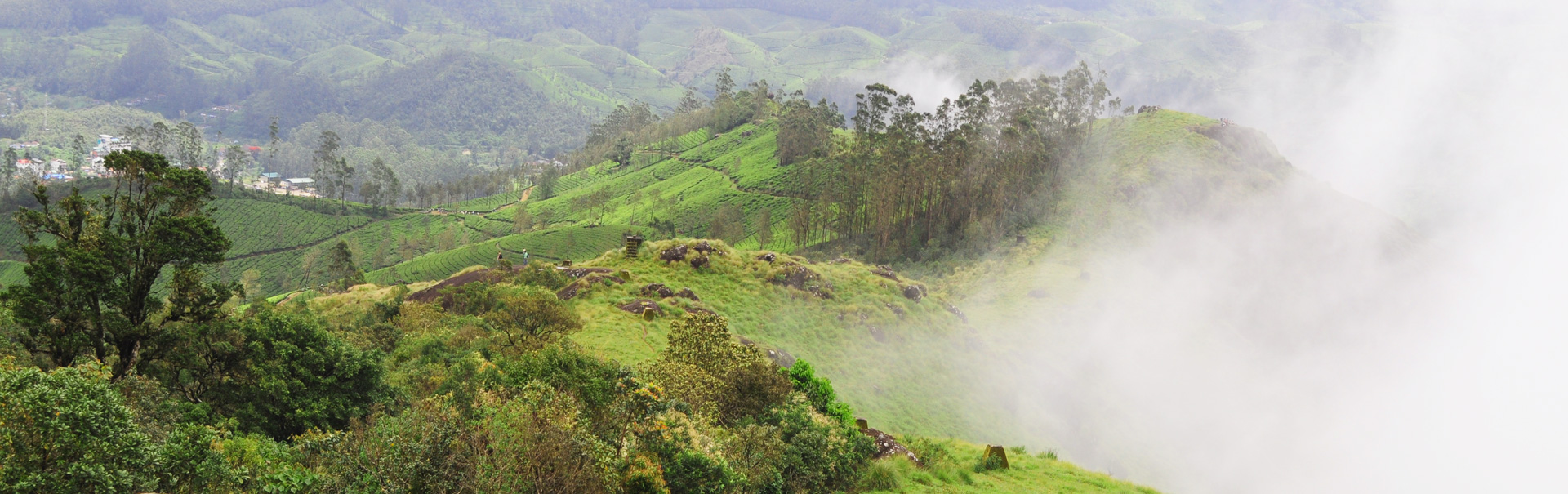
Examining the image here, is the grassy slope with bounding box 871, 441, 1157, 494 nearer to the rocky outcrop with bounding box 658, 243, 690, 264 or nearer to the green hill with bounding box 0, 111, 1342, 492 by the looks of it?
the green hill with bounding box 0, 111, 1342, 492

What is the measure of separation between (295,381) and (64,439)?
535 inches

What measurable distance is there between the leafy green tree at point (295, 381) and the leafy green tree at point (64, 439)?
11.6m

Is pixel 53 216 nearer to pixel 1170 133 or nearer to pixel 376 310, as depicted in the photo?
pixel 376 310

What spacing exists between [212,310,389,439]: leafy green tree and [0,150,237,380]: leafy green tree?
8.78 feet

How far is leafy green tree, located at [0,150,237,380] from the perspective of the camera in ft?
84.1

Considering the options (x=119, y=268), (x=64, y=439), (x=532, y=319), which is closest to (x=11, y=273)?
(x=119, y=268)

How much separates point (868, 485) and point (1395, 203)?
537 feet

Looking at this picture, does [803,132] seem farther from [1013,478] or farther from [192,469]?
[192,469]

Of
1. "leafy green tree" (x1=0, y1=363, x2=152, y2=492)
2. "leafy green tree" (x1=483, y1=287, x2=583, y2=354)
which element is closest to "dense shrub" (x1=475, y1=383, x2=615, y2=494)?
"leafy green tree" (x1=0, y1=363, x2=152, y2=492)

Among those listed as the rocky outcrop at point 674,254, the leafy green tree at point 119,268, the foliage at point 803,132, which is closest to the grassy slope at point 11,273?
the foliage at point 803,132

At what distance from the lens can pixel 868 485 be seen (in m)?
23.8

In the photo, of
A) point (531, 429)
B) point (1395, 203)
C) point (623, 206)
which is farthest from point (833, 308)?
point (1395, 203)

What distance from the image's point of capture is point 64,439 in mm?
14586

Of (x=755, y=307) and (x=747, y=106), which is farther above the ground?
(x=747, y=106)
